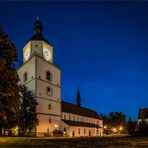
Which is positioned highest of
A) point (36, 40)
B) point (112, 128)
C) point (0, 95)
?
point (36, 40)

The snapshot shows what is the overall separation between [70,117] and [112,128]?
60009mm

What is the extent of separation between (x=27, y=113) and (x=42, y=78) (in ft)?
31.8

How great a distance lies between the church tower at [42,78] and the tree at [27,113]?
2.18 meters

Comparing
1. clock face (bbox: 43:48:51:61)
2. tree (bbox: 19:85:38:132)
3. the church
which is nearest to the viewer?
tree (bbox: 19:85:38:132)

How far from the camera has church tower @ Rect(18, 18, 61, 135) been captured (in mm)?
57438

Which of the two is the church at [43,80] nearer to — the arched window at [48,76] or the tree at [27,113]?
the arched window at [48,76]

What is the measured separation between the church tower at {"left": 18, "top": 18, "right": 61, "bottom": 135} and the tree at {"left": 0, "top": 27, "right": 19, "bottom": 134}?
2614 cm

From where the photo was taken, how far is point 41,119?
188ft

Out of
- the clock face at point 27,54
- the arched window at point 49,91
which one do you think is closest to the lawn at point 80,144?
the arched window at point 49,91

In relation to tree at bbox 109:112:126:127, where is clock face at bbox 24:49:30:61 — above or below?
above

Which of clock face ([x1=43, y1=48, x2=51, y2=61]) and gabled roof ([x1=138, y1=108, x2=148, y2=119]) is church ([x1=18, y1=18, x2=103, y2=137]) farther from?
gabled roof ([x1=138, y1=108, x2=148, y2=119])

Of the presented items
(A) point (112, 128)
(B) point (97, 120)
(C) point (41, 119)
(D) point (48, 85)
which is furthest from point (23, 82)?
(A) point (112, 128)

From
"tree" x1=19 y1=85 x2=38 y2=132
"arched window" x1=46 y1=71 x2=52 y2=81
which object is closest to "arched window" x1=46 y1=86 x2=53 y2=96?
"arched window" x1=46 y1=71 x2=52 y2=81

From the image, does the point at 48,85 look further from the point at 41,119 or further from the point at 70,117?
the point at 70,117
